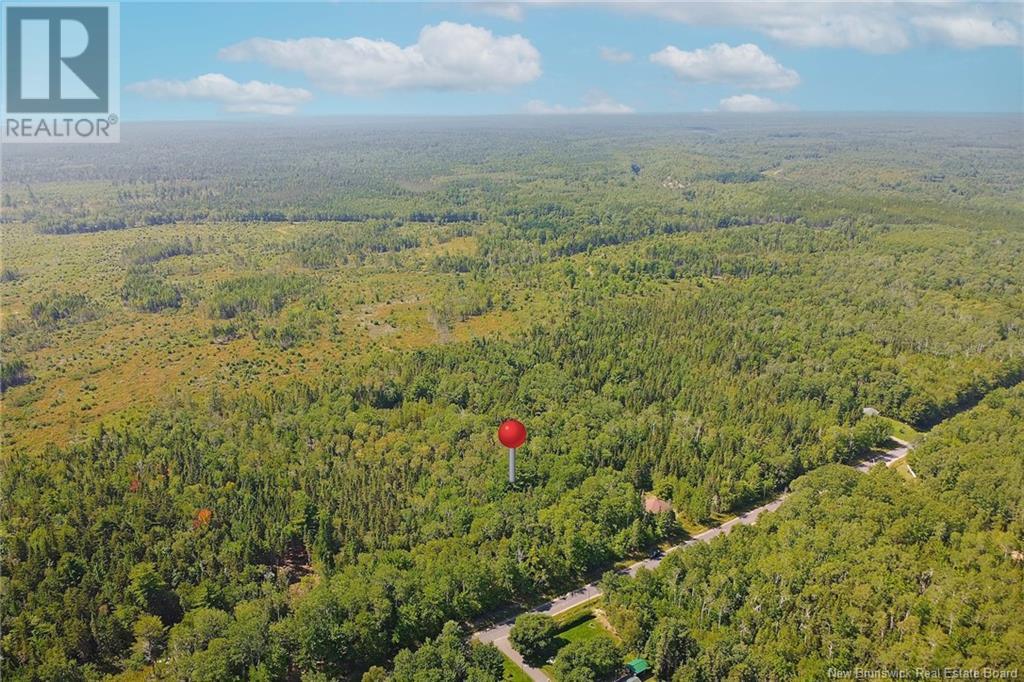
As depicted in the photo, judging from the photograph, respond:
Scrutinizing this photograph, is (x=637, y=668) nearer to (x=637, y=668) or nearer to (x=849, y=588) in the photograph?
(x=637, y=668)

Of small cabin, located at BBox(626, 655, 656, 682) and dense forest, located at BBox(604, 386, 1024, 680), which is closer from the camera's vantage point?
dense forest, located at BBox(604, 386, 1024, 680)

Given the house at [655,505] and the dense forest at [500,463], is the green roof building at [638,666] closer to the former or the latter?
the dense forest at [500,463]

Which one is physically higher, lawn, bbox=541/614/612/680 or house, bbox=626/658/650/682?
house, bbox=626/658/650/682

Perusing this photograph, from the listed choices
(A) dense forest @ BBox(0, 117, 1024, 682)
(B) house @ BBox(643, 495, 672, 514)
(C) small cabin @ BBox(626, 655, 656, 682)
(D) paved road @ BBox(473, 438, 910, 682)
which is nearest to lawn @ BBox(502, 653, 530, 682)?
(D) paved road @ BBox(473, 438, 910, 682)

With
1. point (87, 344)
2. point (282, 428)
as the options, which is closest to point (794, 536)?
point (282, 428)

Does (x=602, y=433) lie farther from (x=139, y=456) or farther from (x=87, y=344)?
(x=87, y=344)

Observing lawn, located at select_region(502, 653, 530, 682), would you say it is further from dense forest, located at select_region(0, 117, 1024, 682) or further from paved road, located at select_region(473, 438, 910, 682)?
dense forest, located at select_region(0, 117, 1024, 682)

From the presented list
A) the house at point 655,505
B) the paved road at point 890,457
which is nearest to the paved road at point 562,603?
the house at point 655,505

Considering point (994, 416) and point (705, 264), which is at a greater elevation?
point (705, 264)
